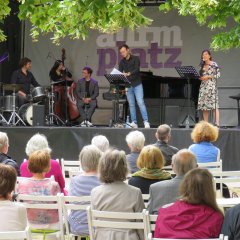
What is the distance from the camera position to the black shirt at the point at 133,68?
1453 cm

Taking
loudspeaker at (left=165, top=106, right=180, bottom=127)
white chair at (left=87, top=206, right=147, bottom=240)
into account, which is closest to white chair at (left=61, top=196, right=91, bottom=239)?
white chair at (left=87, top=206, right=147, bottom=240)

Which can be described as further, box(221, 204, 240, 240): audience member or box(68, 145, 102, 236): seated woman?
box(68, 145, 102, 236): seated woman

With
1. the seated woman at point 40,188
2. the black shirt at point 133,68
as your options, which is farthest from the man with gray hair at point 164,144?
the black shirt at point 133,68

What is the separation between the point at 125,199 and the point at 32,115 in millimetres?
9164

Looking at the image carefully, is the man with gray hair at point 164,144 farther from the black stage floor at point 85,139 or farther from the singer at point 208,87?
the singer at point 208,87

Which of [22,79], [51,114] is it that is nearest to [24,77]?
[22,79]

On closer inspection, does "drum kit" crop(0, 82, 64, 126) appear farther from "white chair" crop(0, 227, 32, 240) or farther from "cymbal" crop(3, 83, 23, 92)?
"white chair" crop(0, 227, 32, 240)

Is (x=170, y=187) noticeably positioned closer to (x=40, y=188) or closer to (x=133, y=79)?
(x=40, y=188)

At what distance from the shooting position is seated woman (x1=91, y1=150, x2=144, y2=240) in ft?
19.1

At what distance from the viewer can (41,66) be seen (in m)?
20.3

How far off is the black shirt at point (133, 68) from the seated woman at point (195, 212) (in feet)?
31.4

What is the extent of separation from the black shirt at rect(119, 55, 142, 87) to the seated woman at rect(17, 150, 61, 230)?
26.1 ft

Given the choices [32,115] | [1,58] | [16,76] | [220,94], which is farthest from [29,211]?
[220,94]

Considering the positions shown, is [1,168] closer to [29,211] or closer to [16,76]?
[29,211]
